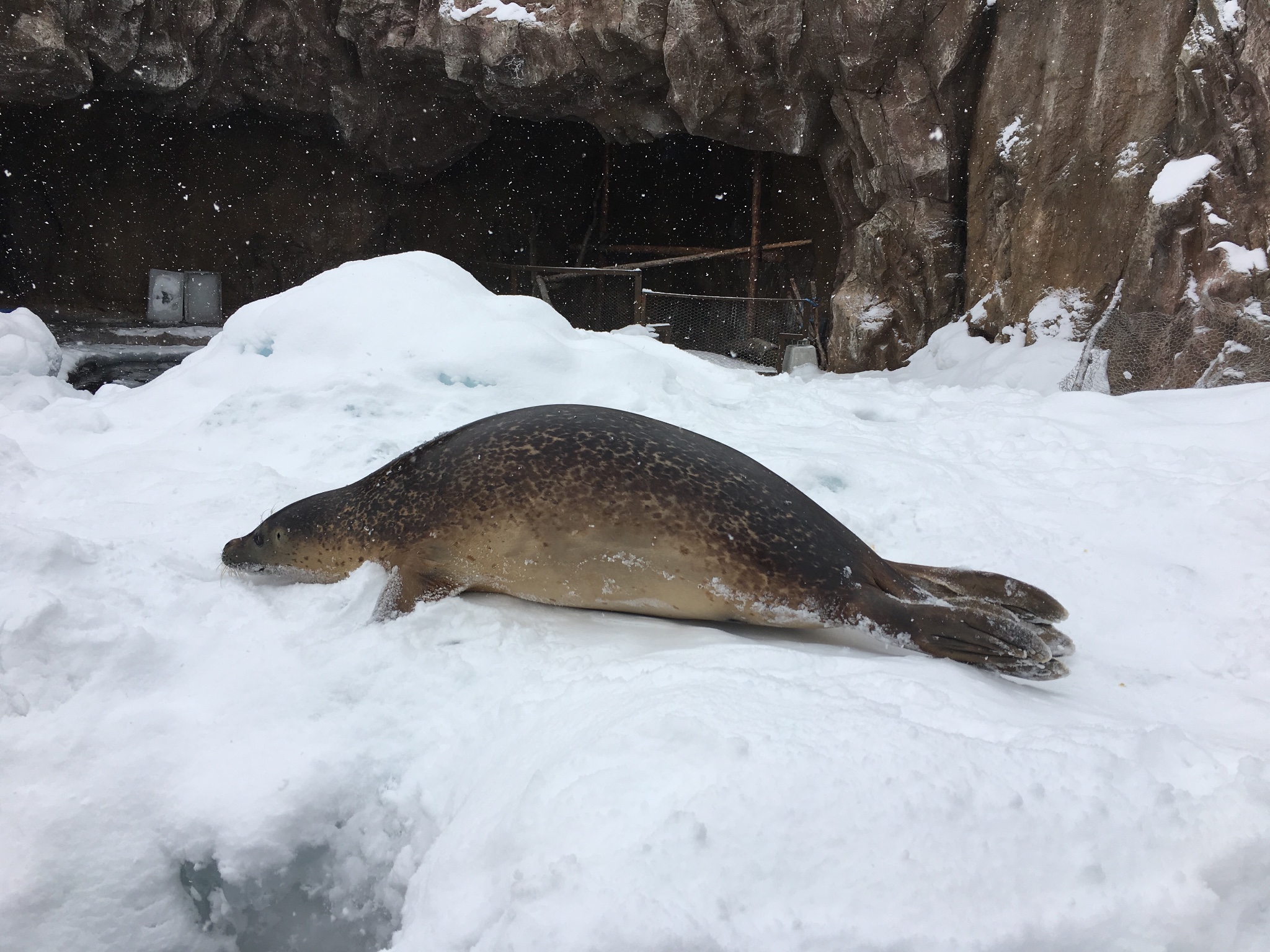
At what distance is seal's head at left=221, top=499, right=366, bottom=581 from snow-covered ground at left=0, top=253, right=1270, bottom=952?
0.32 ft

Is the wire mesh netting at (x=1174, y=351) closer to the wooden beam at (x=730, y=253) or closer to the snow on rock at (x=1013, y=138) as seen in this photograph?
the snow on rock at (x=1013, y=138)

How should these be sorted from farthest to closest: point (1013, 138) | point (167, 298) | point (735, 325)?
point (167, 298), point (735, 325), point (1013, 138)

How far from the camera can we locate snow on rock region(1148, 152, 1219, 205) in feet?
17.6

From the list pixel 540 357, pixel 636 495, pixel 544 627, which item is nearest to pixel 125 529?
pixel 544 627

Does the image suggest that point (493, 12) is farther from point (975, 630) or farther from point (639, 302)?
point (975, 630)

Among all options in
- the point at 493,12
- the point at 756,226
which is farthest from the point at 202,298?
the point at 756,226

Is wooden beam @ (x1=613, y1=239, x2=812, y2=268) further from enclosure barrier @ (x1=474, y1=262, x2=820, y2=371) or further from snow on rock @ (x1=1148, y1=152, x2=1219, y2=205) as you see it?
snow on rock @ (x1=1148, y1=152, x2=1219, y2=205)

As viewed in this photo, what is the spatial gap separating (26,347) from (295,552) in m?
4.69

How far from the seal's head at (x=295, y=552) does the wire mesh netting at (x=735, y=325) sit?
27.9 ft

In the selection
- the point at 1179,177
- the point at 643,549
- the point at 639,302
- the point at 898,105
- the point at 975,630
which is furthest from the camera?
the point at 639,302

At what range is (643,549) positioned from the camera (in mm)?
2107

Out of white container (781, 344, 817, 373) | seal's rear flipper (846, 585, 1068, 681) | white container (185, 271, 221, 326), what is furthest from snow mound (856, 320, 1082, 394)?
white container (185, 271, 221, 326)

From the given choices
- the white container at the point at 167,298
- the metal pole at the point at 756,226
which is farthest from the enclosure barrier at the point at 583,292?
the white container at the point at 167,298

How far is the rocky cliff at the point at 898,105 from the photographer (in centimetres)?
534
